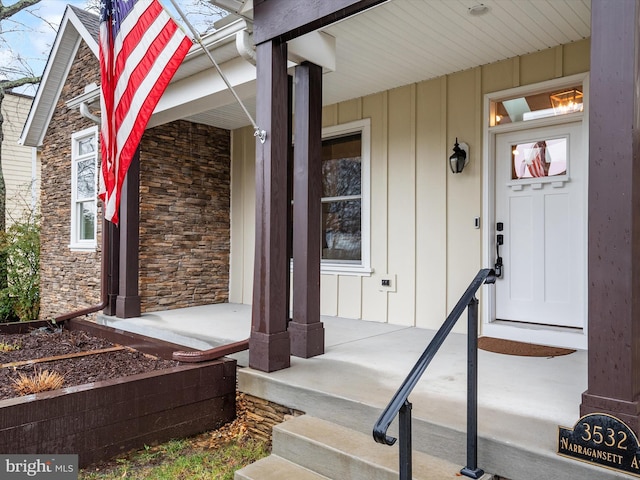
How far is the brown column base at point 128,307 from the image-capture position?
5.68 metres

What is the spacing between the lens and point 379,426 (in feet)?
5.26

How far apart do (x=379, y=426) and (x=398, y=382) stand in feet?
4.73

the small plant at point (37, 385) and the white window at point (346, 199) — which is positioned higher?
the white window at point (346, 199)

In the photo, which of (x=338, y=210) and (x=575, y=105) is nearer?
(x=575, y=105)

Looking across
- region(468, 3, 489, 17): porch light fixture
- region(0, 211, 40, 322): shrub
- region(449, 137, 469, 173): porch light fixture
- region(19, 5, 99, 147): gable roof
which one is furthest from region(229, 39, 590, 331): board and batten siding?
region(0, 211, 40, 322): shrub

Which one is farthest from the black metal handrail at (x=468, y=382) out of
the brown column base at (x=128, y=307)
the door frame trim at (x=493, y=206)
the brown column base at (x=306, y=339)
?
the brown column base at (x=128, y=307)

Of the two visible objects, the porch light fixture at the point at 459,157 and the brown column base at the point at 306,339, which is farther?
the porch light fixture at the point at 459,157

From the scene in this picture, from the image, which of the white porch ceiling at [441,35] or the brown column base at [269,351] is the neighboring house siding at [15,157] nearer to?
the white porch ceiling at [441,35]

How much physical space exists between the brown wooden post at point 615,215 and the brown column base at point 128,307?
16.3 ft

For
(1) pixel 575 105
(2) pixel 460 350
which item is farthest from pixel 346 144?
(2) pixel 460 350

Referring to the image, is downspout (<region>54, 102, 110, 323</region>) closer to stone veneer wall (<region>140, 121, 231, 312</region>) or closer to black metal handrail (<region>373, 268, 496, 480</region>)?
stone veneer wall (<region>140, 121, 231, 312</region>)

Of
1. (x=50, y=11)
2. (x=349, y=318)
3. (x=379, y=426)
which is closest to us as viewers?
(x=379, y=426)

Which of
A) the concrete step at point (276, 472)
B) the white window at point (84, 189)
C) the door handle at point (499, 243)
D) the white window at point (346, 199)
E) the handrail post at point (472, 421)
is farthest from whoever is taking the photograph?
the white window at point (84, 189)

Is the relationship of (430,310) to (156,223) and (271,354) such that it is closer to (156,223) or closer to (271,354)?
(271,354)
